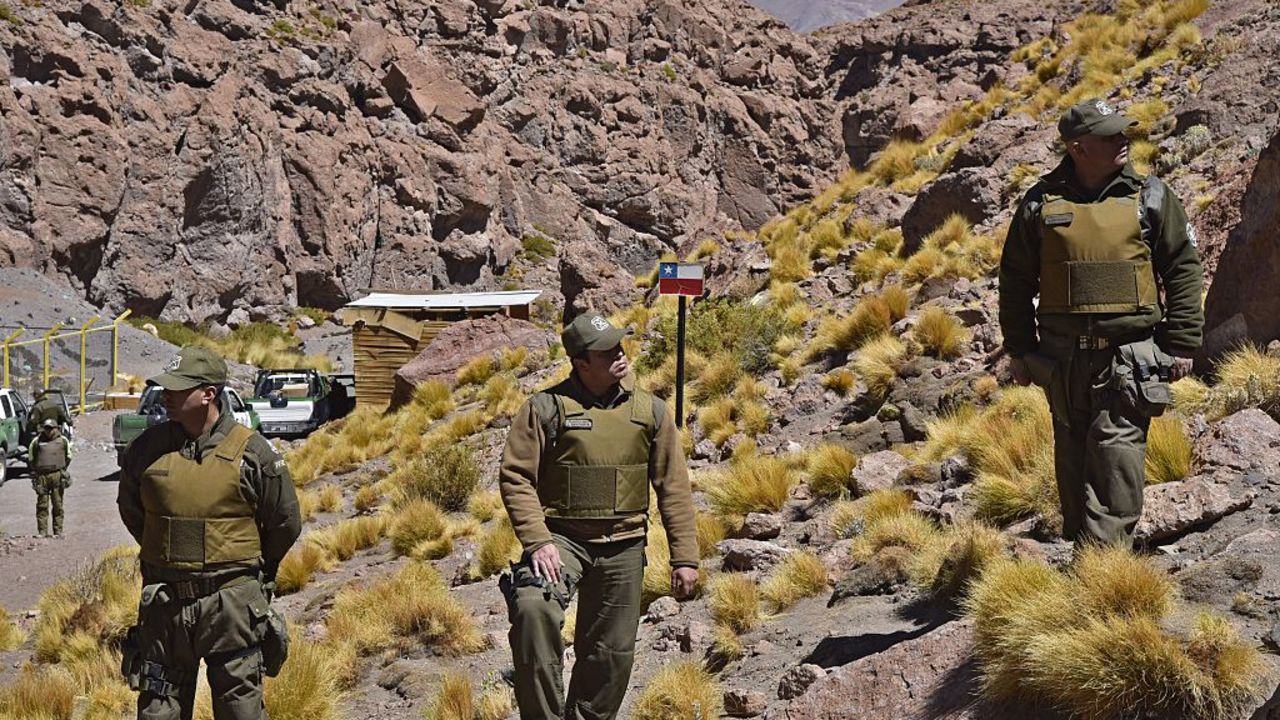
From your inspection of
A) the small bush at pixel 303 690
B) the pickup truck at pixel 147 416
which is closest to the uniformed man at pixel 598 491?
the small bush at pixel 303 690

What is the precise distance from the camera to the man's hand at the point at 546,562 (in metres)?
4.23

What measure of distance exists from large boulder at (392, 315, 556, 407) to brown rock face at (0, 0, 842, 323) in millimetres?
1681

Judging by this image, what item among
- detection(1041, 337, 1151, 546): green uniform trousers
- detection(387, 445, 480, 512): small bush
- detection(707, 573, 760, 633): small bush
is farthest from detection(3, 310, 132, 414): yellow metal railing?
detection(1041, 337, 1151, 546): green uniform trousers

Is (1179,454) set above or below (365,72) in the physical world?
below

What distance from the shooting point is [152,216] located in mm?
41156

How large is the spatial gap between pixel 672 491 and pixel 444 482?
8456 millimetres

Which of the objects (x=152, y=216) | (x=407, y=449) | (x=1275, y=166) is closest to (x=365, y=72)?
(x=152, y=216)

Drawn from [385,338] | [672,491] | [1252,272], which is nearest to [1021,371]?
[672,491]

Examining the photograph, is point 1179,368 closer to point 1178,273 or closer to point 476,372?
point 1178,273

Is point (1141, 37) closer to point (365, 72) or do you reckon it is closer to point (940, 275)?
point (940, 275)

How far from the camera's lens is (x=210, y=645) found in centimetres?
443

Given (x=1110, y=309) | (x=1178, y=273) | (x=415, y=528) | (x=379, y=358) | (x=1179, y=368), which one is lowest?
(x=415, y=528)

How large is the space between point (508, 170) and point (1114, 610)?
52.1 metres

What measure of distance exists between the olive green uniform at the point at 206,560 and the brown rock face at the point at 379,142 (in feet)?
57.3
